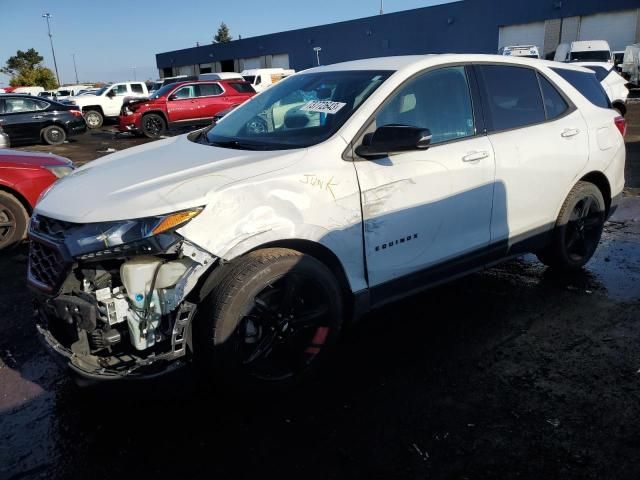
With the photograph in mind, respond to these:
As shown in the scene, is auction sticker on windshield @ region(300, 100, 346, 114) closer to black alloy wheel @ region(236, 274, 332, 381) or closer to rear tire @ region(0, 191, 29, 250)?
black alloy wheel @ region(236, 274, 332, 381)

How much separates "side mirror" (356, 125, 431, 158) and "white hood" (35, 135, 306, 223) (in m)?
0.39

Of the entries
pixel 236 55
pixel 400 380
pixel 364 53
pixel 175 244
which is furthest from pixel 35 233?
pixel 236 55

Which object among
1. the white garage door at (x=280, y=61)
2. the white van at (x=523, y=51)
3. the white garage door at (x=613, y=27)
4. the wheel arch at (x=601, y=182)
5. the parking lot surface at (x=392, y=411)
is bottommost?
the parking lot surface at (x=392, y=411)

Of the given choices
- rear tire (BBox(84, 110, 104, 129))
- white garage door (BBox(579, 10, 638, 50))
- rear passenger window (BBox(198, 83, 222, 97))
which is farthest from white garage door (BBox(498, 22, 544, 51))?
rear tire (BBox(84, 110, 104, 129))

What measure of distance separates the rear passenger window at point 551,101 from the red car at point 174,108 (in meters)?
15.1

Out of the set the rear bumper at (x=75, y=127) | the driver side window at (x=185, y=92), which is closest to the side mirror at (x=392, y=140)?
the driver side window at (x=185, y=92)

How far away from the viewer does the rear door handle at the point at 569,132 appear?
410cm

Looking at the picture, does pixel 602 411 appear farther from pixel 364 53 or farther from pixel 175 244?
pixel 364 53

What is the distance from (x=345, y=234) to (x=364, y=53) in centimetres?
4657

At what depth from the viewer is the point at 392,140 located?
298 cm

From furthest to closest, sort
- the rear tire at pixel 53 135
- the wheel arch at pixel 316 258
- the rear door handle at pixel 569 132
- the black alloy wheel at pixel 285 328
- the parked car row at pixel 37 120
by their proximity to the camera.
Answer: the rear tire at pixel 53 135
the parked car row at pixel 37 120
the rear door handle at pixel 569 132
the black alloy wheel at pixel 285 328
the wheel arch at pixel 316 258

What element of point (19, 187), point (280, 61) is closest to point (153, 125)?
point (19, 187)

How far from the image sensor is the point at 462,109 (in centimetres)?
359

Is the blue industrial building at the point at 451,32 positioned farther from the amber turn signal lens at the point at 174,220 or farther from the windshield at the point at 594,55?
the amber turn signal lens at the point at 174,220
